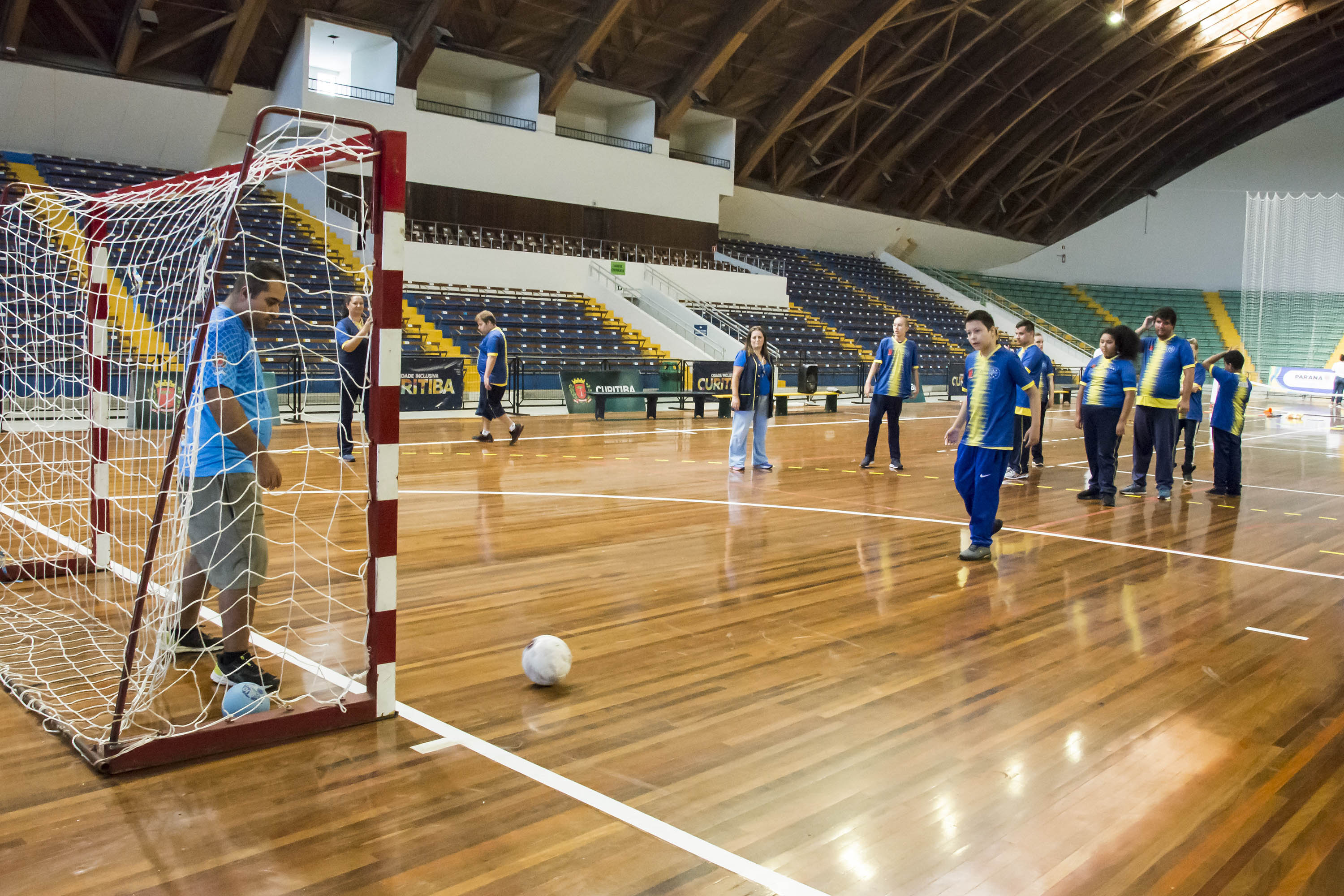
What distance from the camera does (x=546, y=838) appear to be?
2.73 meters

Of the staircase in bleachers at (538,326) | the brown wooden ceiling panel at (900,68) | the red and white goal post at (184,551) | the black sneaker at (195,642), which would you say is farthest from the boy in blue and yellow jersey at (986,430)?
the brown wooden ceiling panel at (900,68)

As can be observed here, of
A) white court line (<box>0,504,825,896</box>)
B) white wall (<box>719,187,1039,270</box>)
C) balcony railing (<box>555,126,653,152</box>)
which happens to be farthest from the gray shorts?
white wall (<box>719,187,1039,270</box>)

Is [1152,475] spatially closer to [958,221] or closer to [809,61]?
[809,61]

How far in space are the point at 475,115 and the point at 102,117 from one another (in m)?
8.41

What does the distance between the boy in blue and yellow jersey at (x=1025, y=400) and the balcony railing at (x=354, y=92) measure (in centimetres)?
1684

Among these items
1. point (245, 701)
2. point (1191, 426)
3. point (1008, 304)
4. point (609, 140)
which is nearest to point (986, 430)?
point (245, 701)

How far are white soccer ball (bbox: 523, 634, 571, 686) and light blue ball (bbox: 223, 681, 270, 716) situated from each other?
0.97 meters

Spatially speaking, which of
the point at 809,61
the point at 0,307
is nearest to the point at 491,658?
the point at 0,307

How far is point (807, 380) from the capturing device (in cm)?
2061

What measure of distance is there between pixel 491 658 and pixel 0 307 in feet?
24.6

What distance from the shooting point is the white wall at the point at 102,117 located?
19.2 m

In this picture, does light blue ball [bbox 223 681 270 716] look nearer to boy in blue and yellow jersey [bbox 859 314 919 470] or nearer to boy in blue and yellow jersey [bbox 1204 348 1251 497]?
boy in blue and yellow jersey [bbox 859 314 919 470]

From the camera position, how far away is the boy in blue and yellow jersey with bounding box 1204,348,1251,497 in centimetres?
964

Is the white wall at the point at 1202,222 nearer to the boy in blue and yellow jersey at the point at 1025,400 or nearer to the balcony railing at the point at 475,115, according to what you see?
the balcony railing at the point at 475,115
